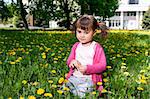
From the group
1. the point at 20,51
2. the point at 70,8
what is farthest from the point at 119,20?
the point at 20,51

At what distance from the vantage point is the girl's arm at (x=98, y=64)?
3.63 metres

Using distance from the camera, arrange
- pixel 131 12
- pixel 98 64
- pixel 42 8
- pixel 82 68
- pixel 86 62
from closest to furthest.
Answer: pixel 82 68 < pixel 98 64 < pixel 86 62 < pixel 42 8 < pixel 131 12

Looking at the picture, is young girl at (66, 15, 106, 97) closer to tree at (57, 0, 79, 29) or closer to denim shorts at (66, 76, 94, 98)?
denim shorts at (66, 76, 94, 98)

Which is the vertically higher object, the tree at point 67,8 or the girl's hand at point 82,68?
the girl's hand at point 82,68

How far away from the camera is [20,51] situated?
6.27 meters

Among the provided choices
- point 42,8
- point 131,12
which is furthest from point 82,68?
point 131,12

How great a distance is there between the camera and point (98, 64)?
369 centimetres

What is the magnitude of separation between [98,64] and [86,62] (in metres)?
0.20

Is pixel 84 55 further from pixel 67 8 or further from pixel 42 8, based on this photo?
pixel 67 8

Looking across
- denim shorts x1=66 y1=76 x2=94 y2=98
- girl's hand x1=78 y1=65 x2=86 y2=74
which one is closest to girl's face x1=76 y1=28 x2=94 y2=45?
girl's hand x1=78 y1=65 x2=86 y2=74

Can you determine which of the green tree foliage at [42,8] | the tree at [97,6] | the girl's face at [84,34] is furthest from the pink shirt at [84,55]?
the tree at [97,6]

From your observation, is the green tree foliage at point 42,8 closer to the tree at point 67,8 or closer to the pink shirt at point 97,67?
the tree at point 67,8

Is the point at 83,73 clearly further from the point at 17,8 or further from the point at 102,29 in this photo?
the point at 17,8

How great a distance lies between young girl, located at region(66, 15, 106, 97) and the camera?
3.63 m
